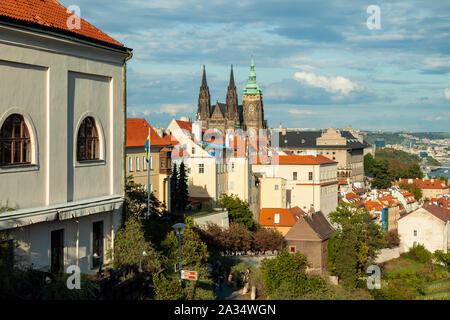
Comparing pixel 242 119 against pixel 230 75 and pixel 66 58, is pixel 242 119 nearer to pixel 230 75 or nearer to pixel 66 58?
pixel 230 75

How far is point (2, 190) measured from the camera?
51.1 feet

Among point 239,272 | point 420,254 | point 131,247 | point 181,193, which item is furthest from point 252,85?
point 131,247

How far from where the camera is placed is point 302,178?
94.2m

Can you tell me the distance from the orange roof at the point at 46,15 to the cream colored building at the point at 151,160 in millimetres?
34098

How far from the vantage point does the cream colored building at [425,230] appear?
286 ft

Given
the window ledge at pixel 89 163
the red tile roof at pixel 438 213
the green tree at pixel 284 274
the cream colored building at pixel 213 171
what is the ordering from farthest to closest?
the red tile roof at pixel 438 213, the cream colored building at pixel 213 171, the green tree at pixel 284 274, the window ledge at pixel 89 163

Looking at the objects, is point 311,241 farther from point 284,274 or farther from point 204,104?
point 204,104

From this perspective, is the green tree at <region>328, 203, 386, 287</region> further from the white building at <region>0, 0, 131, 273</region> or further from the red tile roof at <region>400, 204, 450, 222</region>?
the white building at <region>0, 0, 131, 273</region>

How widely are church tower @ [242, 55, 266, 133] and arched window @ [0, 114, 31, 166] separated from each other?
169116 millimetres

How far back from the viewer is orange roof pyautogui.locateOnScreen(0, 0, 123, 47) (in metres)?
15.9

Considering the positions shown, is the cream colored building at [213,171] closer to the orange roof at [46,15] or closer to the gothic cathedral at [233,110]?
the orange roof at [46,15]

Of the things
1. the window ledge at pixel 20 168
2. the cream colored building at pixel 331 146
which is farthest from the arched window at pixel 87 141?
the cream colored building at pixel 331 146

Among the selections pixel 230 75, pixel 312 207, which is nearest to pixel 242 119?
pixel 230 75
